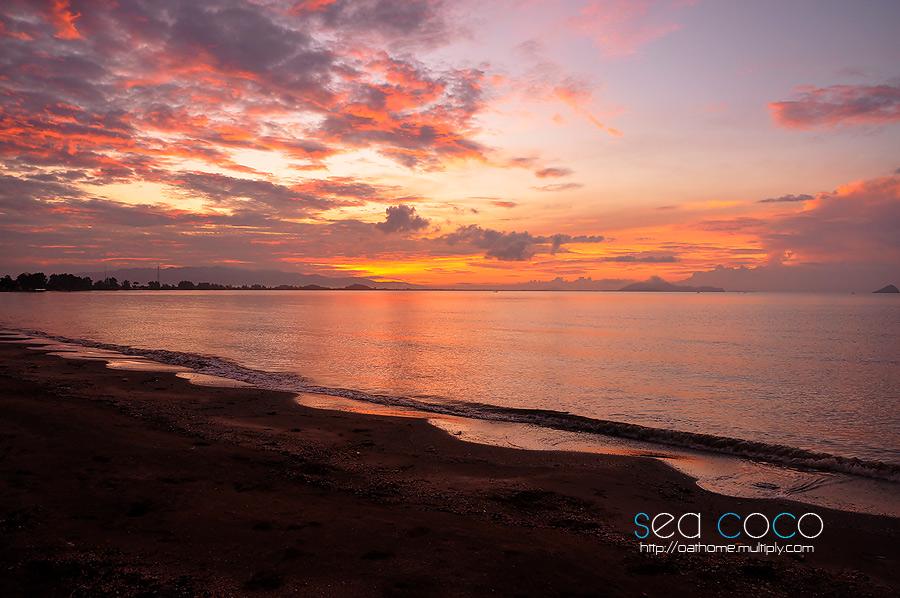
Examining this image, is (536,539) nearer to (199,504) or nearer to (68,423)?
(199,504)

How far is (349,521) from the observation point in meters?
9.98

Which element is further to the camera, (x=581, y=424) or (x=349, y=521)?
(x=581, y=424)

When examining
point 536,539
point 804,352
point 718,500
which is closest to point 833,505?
point 718,500

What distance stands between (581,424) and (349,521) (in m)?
15.0

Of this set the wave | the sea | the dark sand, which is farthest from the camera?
the sea

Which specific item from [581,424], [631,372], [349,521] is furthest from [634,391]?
[349,521]

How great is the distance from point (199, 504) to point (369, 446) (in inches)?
270

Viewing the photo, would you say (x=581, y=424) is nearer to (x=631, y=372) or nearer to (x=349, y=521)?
(x=349, y=521)

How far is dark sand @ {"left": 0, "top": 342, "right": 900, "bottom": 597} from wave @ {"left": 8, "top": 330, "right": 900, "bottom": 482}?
4.60 m

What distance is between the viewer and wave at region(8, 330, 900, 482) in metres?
17.0

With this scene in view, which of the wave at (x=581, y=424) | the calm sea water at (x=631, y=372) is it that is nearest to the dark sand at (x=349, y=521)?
the wave at (x=581, y=424)

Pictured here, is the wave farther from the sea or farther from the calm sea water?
the calm sea water

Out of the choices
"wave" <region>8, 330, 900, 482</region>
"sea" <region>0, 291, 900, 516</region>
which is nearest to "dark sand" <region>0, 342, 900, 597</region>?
"sea" <region>0, 291, 900, 516</region>

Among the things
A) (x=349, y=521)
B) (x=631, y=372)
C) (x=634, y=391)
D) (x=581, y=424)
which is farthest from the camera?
(x=631, y=372)
